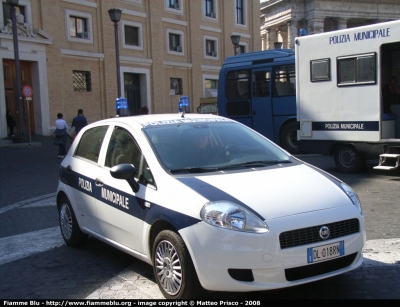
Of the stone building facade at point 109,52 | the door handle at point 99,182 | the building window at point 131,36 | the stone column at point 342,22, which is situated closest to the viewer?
the door handle at point 99,182

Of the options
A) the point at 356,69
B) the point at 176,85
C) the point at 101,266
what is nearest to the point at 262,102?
the point at 356,69

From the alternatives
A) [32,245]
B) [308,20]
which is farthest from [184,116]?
[308,20]

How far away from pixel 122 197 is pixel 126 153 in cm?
53

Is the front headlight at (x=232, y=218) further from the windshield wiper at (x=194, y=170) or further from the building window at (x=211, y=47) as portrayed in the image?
the building window at (x=211, y=47)

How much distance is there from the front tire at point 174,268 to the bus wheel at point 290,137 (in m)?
12.1

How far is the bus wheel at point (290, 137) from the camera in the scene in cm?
1578

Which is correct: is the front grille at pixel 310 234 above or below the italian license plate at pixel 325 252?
above

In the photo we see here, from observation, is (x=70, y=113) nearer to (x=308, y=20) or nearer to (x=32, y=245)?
(x=32, y=245)

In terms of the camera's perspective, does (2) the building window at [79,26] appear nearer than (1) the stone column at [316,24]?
Yes

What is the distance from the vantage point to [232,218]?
3.68 metres

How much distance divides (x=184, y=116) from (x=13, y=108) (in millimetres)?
24671

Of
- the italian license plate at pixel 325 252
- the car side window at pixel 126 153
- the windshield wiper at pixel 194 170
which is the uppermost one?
the car side window at pixel 126 153

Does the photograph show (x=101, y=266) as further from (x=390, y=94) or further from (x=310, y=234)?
(x=390, y=94)

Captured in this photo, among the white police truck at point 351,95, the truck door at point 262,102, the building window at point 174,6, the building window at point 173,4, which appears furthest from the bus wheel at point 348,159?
the building window at point 173,4
